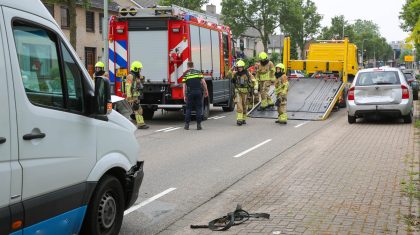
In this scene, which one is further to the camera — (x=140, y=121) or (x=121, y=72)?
(x=121, y=72)

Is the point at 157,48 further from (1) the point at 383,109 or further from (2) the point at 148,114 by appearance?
(1) the point at 383,109

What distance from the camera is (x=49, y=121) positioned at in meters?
3.78

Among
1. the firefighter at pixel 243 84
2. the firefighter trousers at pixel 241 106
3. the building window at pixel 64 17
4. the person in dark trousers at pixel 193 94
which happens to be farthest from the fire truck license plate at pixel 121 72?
the building window at pixel 64 17

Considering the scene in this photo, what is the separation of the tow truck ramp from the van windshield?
6.39 feet

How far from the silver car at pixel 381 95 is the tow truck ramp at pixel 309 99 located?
1.81 metres

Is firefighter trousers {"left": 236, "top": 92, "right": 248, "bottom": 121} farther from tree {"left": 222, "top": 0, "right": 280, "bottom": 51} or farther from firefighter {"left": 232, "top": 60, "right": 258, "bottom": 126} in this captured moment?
tree {"left": 222, "top": 0, "right": 280, "bottom": 51}

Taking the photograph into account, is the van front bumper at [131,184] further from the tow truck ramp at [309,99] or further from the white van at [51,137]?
the tow truck ramp at [309,99]

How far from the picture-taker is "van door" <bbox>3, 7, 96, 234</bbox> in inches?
139

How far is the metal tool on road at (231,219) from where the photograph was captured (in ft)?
18.0

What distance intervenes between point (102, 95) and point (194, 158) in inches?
216

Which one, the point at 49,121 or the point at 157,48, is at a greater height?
the point at 157,48

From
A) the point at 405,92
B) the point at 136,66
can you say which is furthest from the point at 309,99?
the point at 136,66

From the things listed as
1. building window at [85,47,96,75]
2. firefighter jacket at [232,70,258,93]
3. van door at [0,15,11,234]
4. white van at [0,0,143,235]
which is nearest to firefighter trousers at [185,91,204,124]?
firefighter jacket at [232,70,258,93]

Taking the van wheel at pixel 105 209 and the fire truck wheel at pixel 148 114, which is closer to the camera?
the van wheel at pixel 105 209
